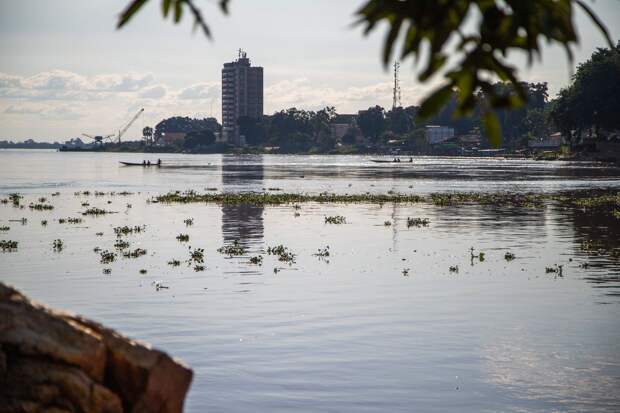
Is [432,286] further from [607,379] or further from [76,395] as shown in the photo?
[76,395]

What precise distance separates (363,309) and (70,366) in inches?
606

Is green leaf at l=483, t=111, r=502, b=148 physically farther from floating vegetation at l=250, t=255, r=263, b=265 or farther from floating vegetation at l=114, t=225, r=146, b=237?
floating vegetation at l=114, t=225, r=146, b=237

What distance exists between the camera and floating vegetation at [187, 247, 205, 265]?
106ft

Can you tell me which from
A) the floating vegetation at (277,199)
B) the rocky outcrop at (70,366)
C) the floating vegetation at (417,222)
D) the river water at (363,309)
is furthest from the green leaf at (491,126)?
the floating vegetation at (277,199)

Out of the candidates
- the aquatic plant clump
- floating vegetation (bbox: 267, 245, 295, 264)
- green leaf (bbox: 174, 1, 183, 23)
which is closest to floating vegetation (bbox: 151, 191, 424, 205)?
the aquatic plant clump

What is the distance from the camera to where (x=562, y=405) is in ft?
50.6

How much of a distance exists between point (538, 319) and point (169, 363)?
48.9ft

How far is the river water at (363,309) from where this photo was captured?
16250 mm

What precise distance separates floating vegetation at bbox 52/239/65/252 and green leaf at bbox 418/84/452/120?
3226cm

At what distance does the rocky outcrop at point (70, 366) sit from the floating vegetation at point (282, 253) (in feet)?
77.3

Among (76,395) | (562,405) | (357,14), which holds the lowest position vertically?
(562,405)

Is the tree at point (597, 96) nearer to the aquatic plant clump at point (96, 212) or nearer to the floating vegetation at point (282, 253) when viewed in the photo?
the aquatic plant clump at point (96, 212)

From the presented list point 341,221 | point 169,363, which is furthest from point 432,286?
point 341,221

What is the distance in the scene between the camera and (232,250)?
3531 cm
